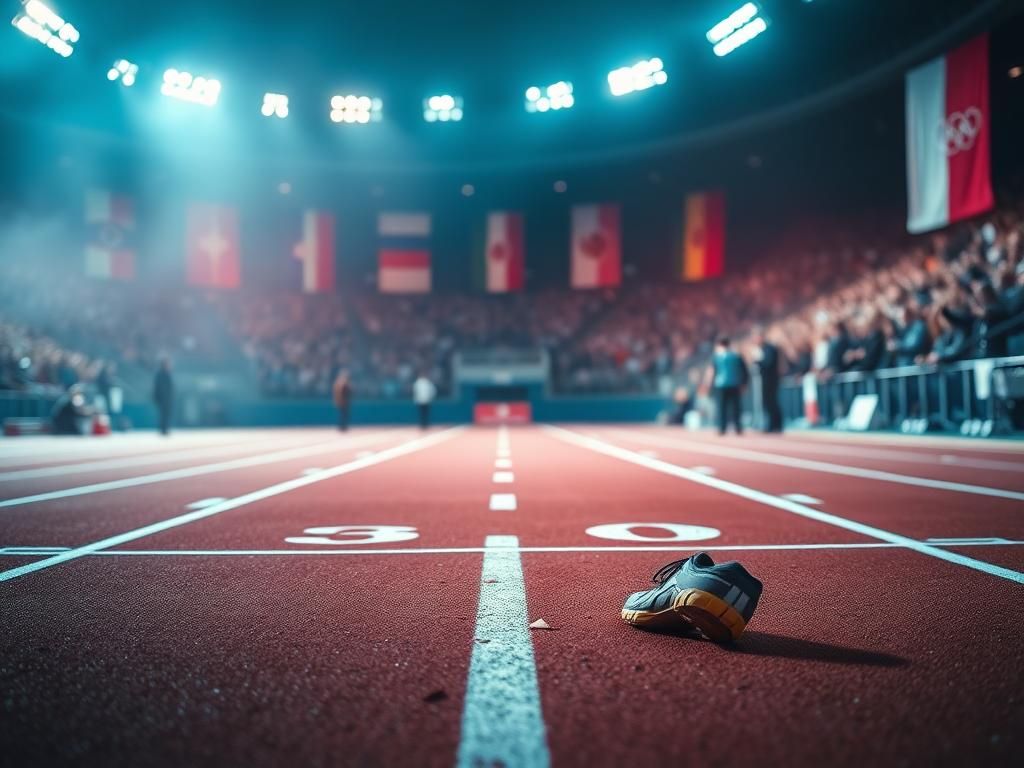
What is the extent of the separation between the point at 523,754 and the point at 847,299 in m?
23.5

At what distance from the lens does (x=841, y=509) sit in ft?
17.4

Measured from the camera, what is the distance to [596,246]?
109 ft

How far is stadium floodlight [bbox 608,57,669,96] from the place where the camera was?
85.8 ft

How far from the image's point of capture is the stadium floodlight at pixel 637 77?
26.1 m

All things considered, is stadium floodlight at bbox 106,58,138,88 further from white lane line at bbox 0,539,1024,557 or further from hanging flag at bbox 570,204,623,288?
white lane line at bbox 0,539,1024,557

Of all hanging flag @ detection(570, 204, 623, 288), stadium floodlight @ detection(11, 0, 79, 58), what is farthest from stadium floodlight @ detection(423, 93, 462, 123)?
stadium floodlight @ detection(11, 0, 79, 58)

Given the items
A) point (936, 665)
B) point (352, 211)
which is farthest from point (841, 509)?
point (352, 211)

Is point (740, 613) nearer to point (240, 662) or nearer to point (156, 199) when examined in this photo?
point (240, 662)

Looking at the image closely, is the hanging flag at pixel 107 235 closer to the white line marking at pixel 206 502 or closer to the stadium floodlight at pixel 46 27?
the stadium floodlight at pixel 46 27

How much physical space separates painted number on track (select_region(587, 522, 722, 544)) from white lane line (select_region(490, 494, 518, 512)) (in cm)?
98

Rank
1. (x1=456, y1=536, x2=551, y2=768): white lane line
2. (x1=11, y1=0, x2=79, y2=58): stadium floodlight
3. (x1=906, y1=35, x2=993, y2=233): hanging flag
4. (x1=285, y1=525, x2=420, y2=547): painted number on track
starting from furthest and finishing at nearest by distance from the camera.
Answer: (x1=11, y1=0, x2=79, y2=58): stadium floodlight, (x1=906, y1=35, x2=993, y2=233): hanging flag, (x1=285, y1=525, x2=420, y2=547): painted number on track, (x1=456, y1=536, x2=551, y2=768): white lane line

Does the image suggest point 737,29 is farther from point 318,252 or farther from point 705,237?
point 318,252

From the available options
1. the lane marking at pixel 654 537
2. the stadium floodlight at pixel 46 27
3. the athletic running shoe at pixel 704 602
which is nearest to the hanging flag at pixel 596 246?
the stadium floodlight at pixel 46 27

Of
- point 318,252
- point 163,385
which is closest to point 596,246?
point 318,252
